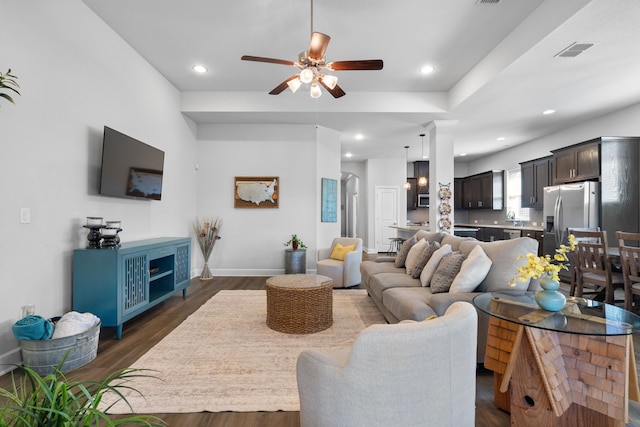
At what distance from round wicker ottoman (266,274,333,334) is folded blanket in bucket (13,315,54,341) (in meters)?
1.74

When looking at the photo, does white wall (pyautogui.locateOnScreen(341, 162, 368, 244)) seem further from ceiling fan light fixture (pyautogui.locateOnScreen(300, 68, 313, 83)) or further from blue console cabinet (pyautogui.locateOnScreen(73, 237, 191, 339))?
blue console cabinet (pyautogui.locateOnScreen(73, 237, 191, 339))

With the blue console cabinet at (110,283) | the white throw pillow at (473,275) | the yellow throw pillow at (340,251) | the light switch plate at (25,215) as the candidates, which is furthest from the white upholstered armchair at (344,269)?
the light switch plate at (25,215)

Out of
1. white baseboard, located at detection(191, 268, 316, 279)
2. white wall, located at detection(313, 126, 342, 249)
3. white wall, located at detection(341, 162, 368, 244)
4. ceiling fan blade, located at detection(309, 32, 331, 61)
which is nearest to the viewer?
ceiling fan blade, located at detection(309, 32, 331, 61)

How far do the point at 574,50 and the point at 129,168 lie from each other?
5.03 metres

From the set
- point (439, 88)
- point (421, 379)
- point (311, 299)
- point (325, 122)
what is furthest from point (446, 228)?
point (421, 379)

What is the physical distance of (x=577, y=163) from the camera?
16.9 ft

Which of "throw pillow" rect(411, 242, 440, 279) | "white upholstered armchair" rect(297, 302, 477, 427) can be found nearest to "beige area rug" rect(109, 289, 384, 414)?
"throw pillow" rect(411, 242, 440, 279)

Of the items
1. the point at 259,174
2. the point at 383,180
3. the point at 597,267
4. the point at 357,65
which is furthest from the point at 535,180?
the point at 259,174

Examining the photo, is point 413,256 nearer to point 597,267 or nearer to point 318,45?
point 597,267

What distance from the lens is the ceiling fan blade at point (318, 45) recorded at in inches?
102

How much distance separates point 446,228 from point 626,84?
3000mm

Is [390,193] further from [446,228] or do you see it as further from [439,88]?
[439,88]

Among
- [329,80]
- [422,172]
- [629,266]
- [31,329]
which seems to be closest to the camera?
[31,329]

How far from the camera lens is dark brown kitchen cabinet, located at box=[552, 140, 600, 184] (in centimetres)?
477
